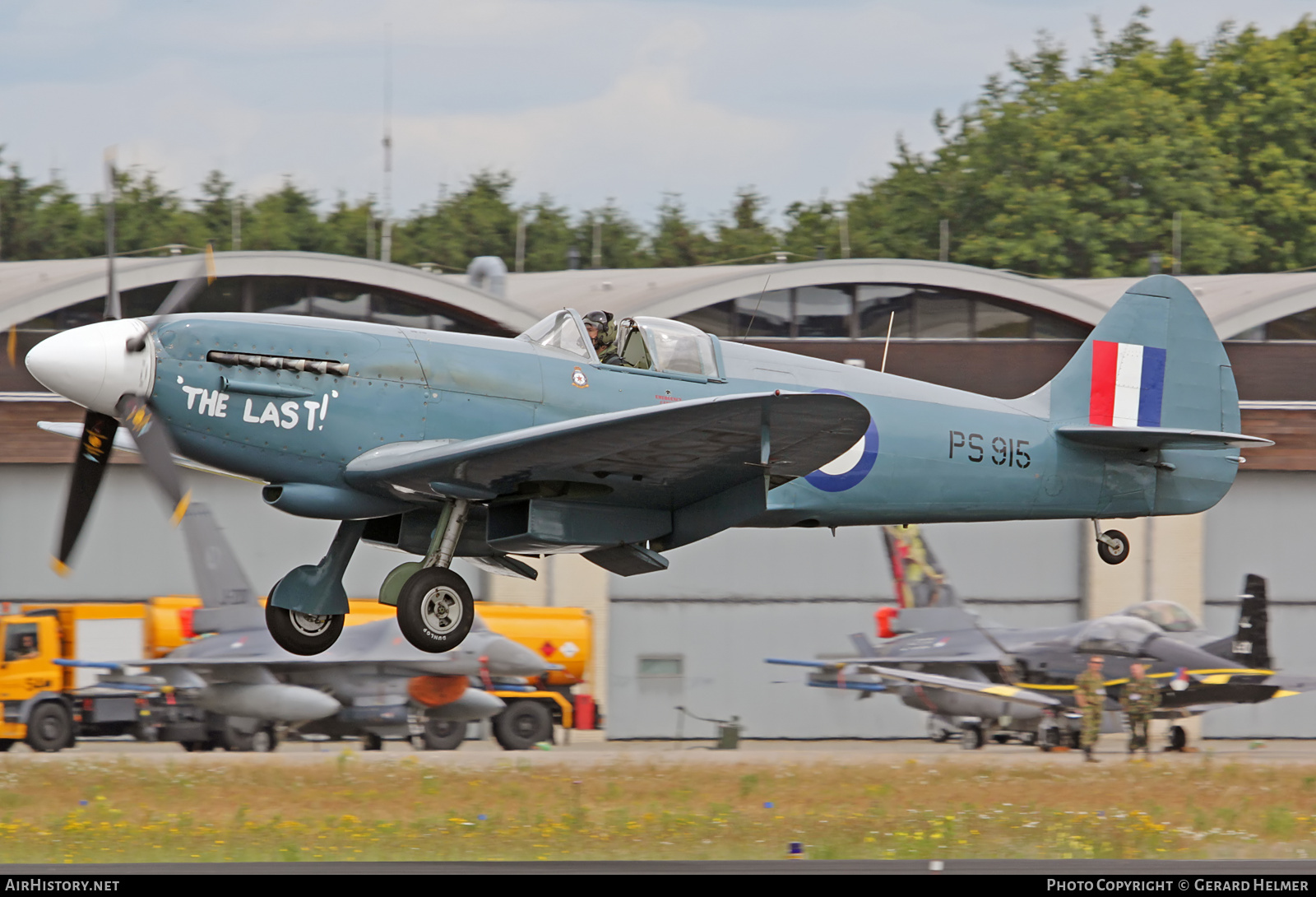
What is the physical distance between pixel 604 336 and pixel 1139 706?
13981 mm

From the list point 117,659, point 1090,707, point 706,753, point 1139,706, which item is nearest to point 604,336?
point 1090,707

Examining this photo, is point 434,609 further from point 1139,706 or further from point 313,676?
point 1139,706

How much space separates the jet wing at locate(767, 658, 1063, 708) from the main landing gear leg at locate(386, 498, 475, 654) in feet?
50.3

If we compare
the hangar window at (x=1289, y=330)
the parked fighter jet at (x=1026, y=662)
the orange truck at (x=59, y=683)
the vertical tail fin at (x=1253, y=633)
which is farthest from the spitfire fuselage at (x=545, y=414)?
the hangar window at (x=1289, y=330)

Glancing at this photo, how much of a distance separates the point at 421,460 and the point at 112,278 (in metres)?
2.72

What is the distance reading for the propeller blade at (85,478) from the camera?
36.0ft

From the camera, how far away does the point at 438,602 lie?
34.7 ft

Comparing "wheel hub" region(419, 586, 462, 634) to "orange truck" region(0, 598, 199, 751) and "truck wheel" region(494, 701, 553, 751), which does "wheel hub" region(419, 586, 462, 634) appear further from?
"orange truck" region(0, 598, 199, 751)

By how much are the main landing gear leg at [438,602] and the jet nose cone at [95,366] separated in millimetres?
2174

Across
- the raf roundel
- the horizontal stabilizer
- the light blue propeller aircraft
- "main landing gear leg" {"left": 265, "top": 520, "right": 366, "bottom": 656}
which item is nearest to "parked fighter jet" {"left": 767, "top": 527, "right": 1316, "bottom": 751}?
the horizontal stabilizer

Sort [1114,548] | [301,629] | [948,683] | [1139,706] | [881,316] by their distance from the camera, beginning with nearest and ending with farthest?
[301,629], [1114,548], [1139,706], [948,683], [881,316]

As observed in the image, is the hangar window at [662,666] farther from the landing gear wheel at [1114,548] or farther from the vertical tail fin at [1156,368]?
the landing gear wheel at [1114,548]

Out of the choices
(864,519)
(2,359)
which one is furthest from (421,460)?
(2,359)
